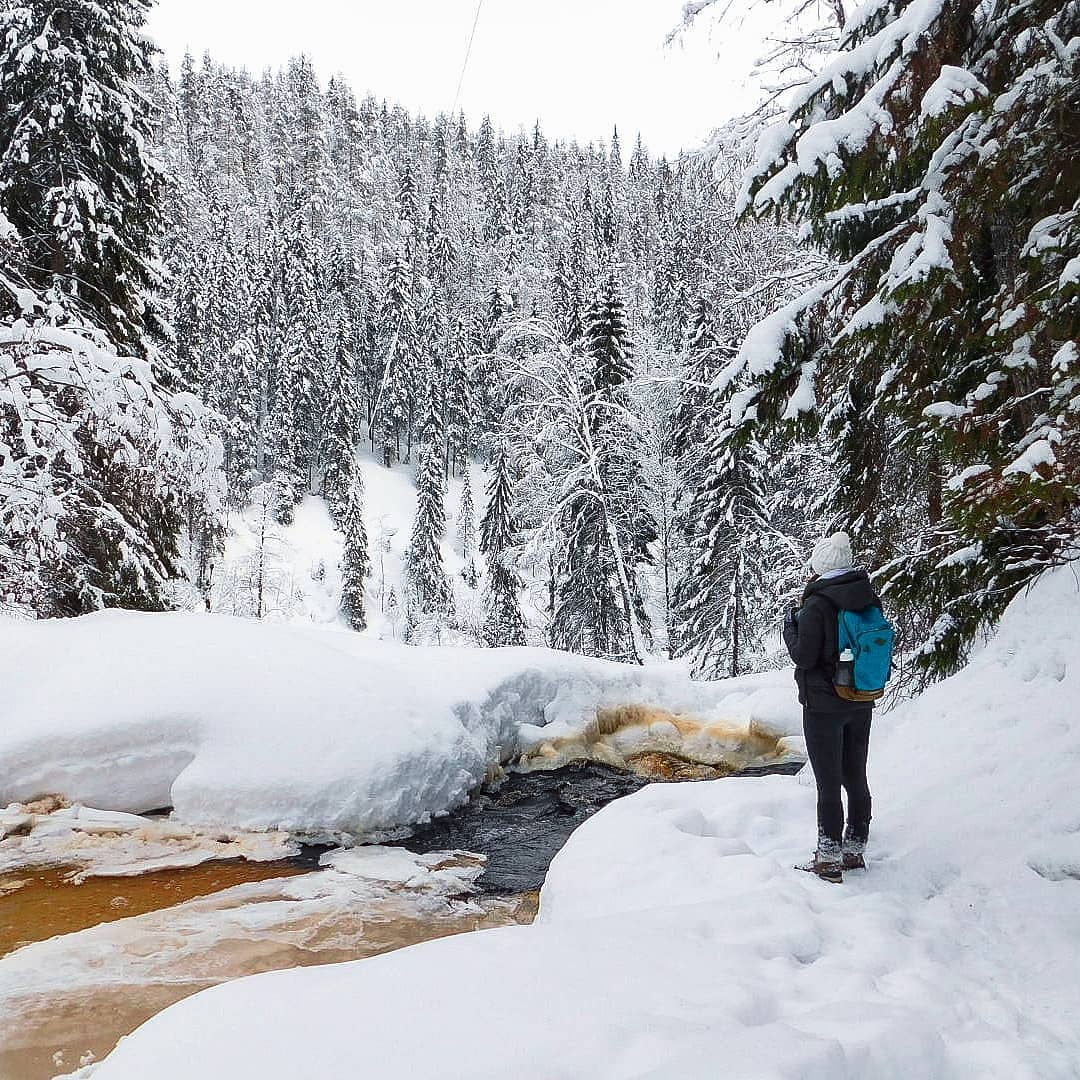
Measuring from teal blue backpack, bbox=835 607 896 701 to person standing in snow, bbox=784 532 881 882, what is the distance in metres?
0.05

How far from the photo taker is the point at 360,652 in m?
11.0

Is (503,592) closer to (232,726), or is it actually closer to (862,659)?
(232,726)

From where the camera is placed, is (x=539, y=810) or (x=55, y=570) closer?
(x=539, y=810)

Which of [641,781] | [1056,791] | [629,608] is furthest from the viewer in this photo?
[629,608]

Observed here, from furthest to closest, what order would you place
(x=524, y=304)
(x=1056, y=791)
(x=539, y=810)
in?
(x=524, y=304)
(x=539, y=810)
(x=1056, y=791)

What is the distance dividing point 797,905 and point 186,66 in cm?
11743

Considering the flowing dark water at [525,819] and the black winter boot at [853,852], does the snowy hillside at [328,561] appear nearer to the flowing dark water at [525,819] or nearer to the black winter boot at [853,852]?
the flowing dark water at [525,819]

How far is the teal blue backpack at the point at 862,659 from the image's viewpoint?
13.7 feet

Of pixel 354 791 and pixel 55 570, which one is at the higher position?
pixel 55 570

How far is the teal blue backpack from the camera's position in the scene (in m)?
4.19

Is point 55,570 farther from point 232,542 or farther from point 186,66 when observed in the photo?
point 186,66

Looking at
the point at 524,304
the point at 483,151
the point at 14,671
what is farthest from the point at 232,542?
the point at 483,151

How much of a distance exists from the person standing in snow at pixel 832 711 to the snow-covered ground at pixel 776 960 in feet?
0.69

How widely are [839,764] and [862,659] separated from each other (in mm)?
681
